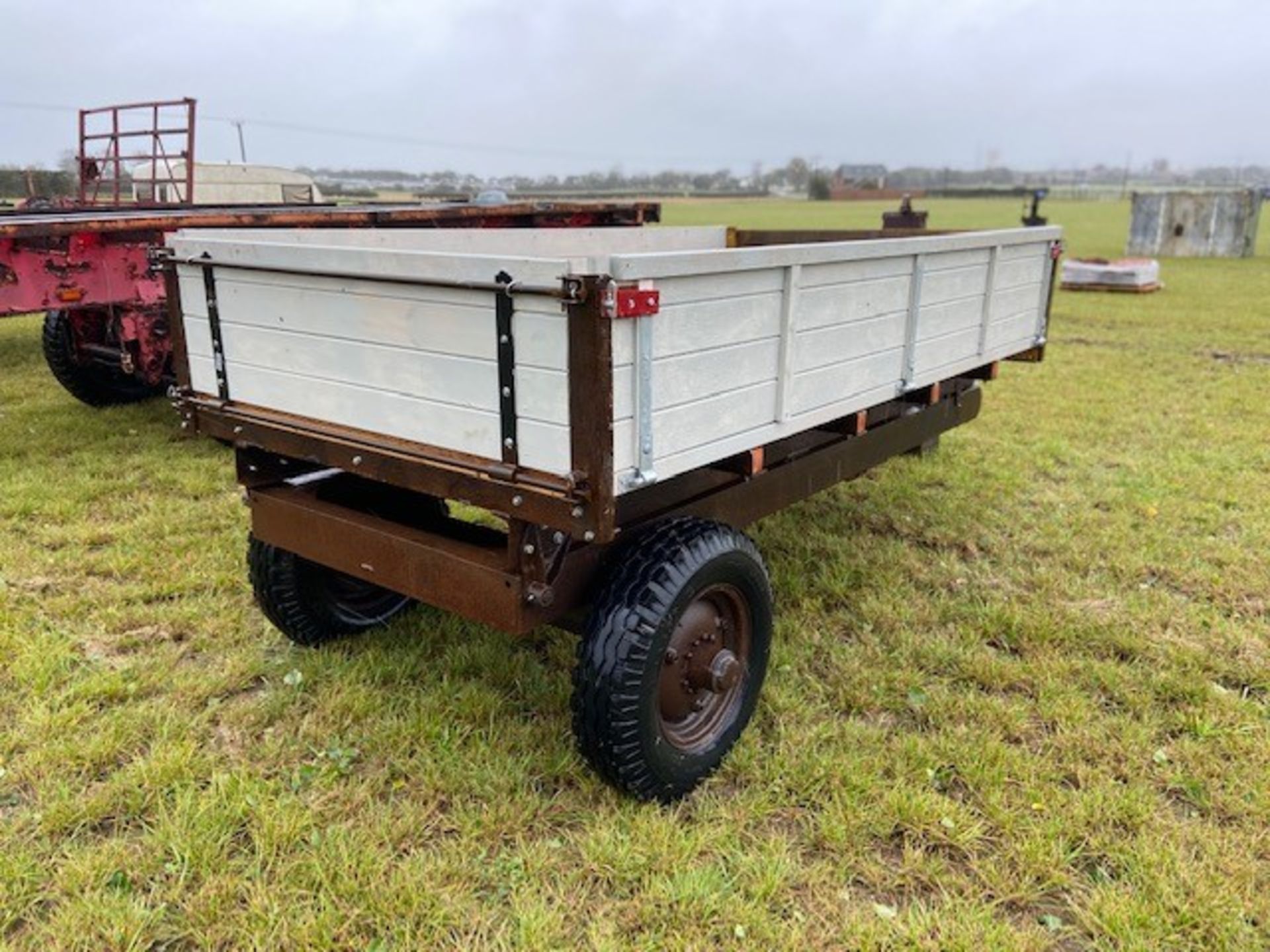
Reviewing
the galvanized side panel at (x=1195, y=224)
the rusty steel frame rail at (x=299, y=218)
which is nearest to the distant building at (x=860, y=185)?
the galvanized side panel at (x=1195, y=224)

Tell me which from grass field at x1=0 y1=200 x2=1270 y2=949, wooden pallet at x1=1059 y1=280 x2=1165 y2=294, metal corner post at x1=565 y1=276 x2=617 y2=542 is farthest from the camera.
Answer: wooden pallet at x1=1059 y1=280 x2=1165 y2=294

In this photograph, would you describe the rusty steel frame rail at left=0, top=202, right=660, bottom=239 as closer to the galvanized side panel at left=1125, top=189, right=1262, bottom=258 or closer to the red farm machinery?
the red farm machinery

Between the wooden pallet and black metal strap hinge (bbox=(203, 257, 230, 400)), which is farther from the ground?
black metal strap hinge (bbox=(203, 257, 230, 400))

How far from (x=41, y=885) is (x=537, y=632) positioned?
1.75 metres

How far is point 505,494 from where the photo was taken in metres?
2.35

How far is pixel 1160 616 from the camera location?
12.4 ft

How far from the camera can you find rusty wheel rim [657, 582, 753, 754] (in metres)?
2.70

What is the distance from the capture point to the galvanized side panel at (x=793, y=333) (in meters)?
2.30

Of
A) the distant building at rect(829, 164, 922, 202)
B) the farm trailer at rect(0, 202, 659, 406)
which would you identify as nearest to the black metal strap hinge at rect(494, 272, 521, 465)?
the farm trailer at rect(0, 202, 659, 406)

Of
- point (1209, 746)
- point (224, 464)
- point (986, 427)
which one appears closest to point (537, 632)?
point (1209, 746)

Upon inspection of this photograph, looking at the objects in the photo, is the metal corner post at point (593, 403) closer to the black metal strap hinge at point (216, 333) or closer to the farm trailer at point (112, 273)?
the black metal strap hinge at point (216, 333)

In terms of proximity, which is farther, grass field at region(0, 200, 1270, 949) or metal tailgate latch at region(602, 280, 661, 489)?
grass field at region(0, 200, 1270, 949)

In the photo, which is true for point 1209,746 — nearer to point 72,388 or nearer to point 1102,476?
point 1102,476

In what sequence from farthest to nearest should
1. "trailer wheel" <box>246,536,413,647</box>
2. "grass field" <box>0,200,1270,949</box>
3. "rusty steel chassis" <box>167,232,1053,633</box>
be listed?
"trailer wheel" <box>246,536,413,647</box> < "grass field" <box>0,200,1270,949</box> < "rusty steel chassis" <box>167,232,1053,633</box>
